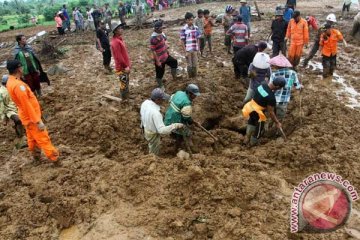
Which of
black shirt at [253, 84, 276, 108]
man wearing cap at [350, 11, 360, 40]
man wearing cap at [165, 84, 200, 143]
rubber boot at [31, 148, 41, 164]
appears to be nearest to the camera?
man wearing cap at [165, 84, 200, 143]

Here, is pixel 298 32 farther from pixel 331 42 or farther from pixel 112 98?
pixel 112 98

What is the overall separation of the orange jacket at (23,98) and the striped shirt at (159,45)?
334 centimetres

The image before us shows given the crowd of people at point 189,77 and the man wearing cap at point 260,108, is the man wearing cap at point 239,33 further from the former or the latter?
the man wearing cap at point 260,108

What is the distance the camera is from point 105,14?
18953mm

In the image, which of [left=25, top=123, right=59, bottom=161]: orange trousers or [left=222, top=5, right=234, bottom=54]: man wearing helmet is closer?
[left=25, top=123, right=59, bottom=161]: orange trousers

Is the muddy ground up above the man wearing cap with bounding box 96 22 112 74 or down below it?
below

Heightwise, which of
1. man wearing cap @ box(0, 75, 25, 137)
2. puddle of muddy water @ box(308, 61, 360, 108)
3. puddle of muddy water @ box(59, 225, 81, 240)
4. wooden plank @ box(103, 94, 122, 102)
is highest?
man wearing cap @ box(0, 75, 25, 137)

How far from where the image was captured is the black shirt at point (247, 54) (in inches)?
293

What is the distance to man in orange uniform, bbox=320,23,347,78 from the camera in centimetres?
830

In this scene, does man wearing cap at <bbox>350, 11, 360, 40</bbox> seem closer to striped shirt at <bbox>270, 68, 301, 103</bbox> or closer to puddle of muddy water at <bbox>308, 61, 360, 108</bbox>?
puddle of muddy water at <bbox>308, 61, 360, 108</bbox>

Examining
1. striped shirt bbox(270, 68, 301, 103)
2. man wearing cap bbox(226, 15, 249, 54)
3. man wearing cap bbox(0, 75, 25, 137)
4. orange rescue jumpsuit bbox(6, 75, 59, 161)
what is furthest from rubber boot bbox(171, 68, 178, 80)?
orange rescue jumpsuit bbox(6, 75, 59, 161)

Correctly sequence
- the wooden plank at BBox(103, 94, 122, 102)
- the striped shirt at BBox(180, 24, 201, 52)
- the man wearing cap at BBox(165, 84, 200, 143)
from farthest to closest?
the striped shirt at BBox(180, 24, 201, 52) < the wooden plank at BBox(103, 94, 122, 102) < the man wearing cap at BBox(165, 84, 200, 143)

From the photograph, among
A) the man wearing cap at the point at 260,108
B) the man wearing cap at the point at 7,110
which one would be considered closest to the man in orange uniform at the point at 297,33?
the man wearing cap at the point at 260,108

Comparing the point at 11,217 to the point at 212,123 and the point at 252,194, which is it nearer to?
the point at 252,194
